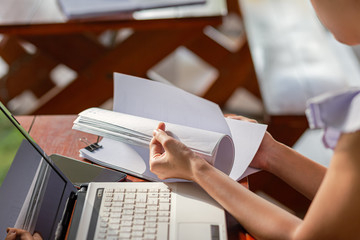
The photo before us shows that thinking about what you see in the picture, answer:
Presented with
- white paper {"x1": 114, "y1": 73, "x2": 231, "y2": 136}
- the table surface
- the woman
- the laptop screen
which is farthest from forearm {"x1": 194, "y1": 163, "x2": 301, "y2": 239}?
the table surface

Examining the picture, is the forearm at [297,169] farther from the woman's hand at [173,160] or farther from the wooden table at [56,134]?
the wooden table at [56,134]

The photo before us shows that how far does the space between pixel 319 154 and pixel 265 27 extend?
65cm

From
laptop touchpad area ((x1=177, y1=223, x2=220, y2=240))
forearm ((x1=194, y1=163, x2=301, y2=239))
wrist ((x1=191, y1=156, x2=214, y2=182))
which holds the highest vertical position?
wrist ((x1=191, y1=156, x2=214, y2=182))

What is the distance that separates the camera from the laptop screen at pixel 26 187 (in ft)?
1.89

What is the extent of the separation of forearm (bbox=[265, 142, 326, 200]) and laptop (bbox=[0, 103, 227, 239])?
176 mm

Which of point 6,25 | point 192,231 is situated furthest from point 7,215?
point 6,25

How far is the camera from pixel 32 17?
131 cm

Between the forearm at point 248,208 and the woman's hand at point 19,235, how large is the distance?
A: 10.7 inches

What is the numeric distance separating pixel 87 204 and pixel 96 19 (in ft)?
2.53

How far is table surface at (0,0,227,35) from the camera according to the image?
4.23ft

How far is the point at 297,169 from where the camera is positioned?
77 centimetres

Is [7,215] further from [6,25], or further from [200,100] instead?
[6,25]

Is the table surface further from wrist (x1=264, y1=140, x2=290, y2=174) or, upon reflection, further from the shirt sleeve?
the shirt sleeve

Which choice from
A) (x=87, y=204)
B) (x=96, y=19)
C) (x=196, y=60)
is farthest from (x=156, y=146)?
(x=196, y=60)
